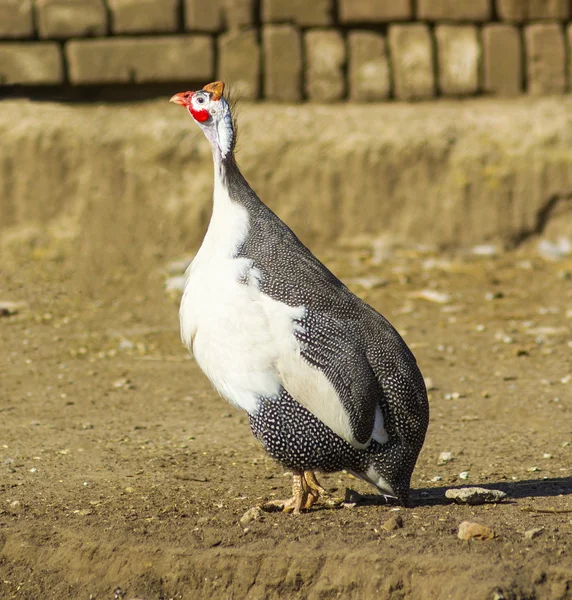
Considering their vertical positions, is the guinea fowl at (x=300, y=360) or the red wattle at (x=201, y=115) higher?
the red wattle at (x=201, y=115)

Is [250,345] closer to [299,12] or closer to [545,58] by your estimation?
[299,12]

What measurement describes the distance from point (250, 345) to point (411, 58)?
4.49 m

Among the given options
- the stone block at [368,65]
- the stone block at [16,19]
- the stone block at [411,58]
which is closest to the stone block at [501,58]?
the stone block at [411,58]

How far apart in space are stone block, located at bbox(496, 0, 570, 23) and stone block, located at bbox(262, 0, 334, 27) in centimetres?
123

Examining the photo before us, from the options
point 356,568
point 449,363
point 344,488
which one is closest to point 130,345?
point 449,363

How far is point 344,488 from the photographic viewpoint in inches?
169

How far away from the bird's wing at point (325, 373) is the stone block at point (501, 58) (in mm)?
4542

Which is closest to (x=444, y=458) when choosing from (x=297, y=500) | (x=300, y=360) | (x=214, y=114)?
(x=297, y=500)

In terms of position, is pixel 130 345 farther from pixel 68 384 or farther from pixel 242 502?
pixel 242 502

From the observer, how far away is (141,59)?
7.46m

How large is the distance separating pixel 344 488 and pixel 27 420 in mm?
1698

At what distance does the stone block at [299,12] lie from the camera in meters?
7.51

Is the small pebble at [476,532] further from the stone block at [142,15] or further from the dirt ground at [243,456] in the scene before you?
the stone block at [142,15]

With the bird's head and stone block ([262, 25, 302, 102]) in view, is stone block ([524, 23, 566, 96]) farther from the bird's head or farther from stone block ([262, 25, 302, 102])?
the bird's head
